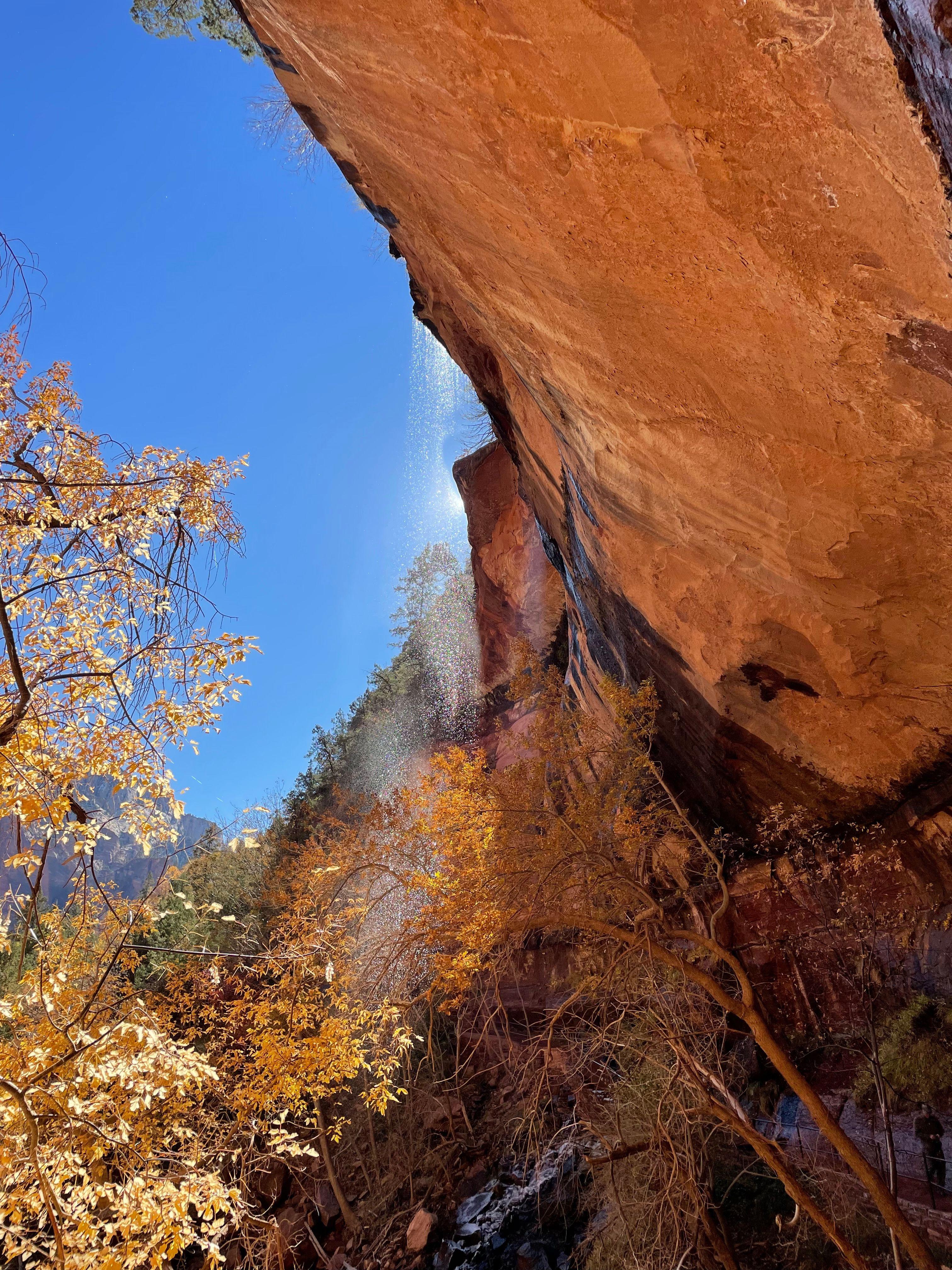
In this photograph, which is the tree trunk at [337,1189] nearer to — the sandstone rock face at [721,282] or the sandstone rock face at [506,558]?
the sandstone rock face at [721,282]

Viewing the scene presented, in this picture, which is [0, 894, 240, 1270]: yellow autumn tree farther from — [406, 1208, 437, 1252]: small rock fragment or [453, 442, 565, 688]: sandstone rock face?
[453, 442, 565, 688]: sandstone rock face

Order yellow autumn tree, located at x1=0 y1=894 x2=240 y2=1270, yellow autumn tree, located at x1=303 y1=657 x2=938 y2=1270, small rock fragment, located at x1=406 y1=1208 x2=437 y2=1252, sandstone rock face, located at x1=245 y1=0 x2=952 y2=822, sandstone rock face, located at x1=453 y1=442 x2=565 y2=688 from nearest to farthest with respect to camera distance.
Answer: sandstone rock face, located at x1=245 y1=0 x2=952 y2=822
yellow autumn tree, located at x1=0 y1=894 x2=240 y2=1270
yellow autumn tree, located at x1=303 y1=657 x2=938 y2=1270
small rock fragment, located at x1=406 y1=1208 x2=437 y2=1252
sandstone rock face, located at x1=453 y1=442 x2=565 y2=688

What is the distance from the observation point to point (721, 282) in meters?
4.68

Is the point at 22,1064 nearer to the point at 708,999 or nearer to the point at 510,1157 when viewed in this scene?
the point at 708,999

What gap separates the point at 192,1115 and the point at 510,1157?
8.71 metres

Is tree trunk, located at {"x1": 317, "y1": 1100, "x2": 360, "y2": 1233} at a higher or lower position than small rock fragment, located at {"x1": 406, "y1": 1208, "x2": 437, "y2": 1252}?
higher

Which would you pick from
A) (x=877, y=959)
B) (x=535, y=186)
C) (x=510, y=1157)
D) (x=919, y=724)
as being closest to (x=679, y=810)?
(x=919, y=724)

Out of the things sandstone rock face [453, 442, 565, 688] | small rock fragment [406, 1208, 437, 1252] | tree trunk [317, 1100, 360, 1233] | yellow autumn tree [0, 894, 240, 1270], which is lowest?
small rock fragment [406, 1208, 437, 1252]

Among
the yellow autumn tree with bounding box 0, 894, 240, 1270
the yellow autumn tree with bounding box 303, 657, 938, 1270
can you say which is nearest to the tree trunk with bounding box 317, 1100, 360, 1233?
the yellow autumn tree with bounding box 303, 657, 938, 1270

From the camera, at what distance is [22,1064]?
491cm

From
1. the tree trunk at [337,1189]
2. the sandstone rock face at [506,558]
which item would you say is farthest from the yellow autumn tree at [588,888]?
the sandstone rock face at [506,558]

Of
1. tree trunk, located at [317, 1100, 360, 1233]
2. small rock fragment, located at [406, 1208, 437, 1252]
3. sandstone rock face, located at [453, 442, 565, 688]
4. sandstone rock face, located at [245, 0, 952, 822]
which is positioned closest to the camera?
sandstone rock face, located at [245, 0, 952, 822]

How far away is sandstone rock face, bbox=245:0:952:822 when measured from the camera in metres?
3.57

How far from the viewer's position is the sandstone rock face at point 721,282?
141 inches
